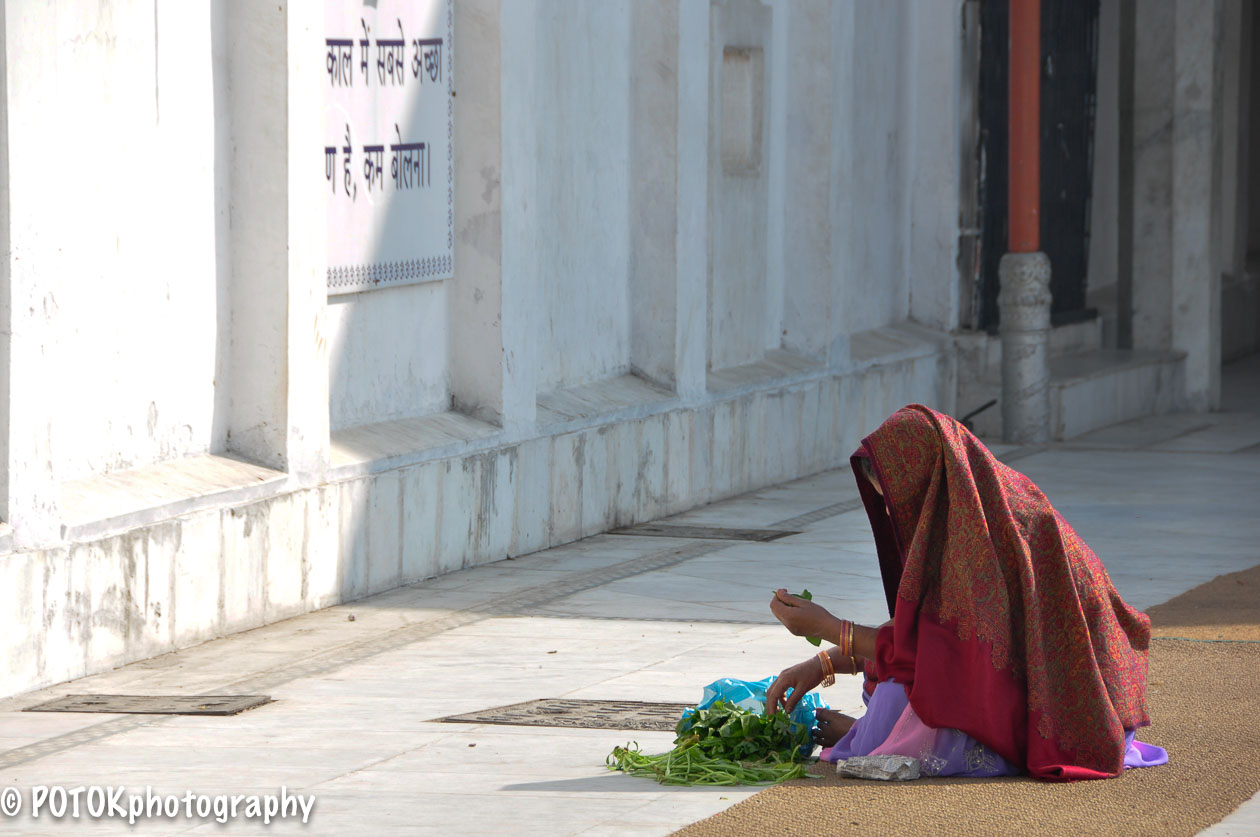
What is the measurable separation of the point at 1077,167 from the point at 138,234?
12.3 meters

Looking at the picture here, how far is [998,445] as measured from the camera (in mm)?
16125

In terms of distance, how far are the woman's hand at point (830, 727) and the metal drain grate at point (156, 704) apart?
2168 millimetres

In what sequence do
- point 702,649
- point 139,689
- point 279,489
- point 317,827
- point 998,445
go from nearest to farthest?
point 317,827, point 139,689, point 702,649, point 279,489, point 998,445

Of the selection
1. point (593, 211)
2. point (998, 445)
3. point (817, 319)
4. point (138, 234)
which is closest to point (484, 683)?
point (138, 234)

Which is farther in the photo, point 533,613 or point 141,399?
point 533,613

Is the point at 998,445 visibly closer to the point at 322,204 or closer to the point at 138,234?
the point at 322,204

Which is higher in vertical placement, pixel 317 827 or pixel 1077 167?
pixel 1077 167

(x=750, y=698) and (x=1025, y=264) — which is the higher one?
(x=1025, y=264)

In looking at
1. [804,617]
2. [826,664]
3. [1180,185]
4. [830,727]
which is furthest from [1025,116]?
[804,617]

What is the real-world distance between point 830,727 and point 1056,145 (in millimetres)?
13257

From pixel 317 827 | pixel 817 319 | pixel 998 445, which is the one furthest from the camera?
pixel 998 445

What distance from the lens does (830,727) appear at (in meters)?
6.18

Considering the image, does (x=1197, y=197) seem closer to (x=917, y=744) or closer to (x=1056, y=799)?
(x=917, y=744)

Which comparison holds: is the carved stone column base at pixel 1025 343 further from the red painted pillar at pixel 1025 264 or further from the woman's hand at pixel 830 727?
the woman's hand at pixel 830 727
